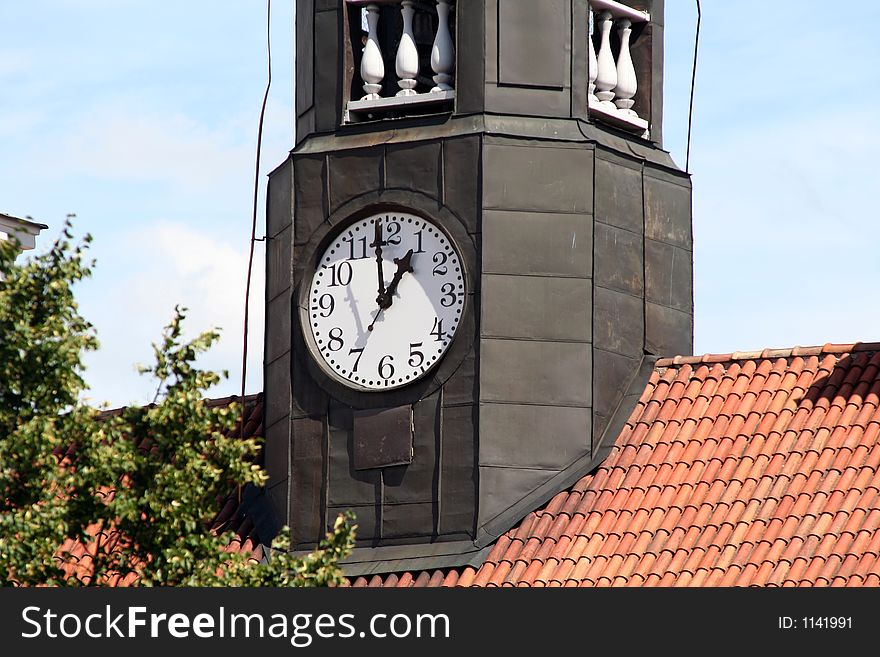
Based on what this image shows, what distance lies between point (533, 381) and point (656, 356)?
65.4 inches

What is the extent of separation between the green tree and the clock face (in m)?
4.74

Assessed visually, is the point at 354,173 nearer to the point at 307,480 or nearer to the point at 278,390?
the point at 278,390

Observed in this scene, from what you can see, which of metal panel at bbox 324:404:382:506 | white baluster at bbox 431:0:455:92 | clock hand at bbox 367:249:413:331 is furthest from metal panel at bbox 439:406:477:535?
white baluster at bbox 431:0:455:92

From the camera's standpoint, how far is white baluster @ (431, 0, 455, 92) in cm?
2994

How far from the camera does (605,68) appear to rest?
3053 centimetres

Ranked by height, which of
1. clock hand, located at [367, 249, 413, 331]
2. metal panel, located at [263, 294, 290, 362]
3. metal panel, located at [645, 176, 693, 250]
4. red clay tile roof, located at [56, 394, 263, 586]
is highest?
metal panel, located at [645, 176, 693, 250]

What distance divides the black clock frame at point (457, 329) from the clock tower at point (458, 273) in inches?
0.8

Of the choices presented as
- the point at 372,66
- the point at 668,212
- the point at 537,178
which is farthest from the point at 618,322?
the point at 372,66

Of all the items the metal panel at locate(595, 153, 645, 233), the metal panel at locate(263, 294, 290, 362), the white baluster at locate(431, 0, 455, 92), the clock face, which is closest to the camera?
the clock face

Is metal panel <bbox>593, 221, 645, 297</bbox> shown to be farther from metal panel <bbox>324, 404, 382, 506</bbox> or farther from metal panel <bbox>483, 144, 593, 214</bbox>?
metal panel <bbox>324, 404, 382, 506</bbox>

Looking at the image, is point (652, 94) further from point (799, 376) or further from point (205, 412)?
point (205, 412)

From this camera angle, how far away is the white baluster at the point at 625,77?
30719 mm

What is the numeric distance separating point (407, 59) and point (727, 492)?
5544mm

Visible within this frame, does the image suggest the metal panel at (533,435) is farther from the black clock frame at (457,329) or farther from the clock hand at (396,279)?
the clock hand at (396,279)
